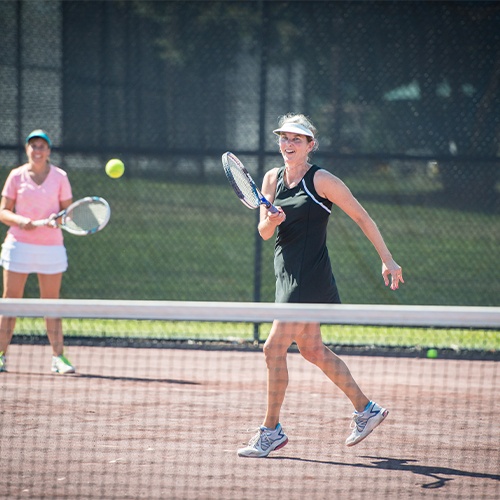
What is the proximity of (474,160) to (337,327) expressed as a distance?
1910mm

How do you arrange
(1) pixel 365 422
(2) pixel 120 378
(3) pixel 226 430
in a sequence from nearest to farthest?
(1) pixel 365 422 → (3) pixel 226 430 → (2) pixel 120 378

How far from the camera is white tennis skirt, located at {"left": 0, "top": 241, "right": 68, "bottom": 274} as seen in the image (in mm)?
6074

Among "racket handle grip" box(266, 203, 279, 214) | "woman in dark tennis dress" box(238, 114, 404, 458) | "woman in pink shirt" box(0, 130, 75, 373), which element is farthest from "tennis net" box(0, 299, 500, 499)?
"racket handle grip" box(266, 203, 279, 214)

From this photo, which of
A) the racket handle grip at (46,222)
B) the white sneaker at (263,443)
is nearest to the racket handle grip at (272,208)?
the white sneaker at (263,443)

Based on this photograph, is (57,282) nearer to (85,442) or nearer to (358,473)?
(85,442)

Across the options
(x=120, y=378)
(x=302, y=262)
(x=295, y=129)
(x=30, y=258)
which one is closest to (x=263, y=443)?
(x=302, y=262)

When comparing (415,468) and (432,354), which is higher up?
(432,354)

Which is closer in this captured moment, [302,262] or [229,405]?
[302,262]

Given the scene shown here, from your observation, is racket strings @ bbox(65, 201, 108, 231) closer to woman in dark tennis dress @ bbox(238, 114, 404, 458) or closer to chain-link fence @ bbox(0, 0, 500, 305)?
chain-link fence @ bbox(0, 0, 500, 305)

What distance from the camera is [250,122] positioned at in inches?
284

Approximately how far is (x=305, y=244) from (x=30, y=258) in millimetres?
2513

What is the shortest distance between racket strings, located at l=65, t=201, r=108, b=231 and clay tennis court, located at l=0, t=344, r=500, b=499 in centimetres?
105

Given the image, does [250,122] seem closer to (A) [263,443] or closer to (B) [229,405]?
(B) [229,405]

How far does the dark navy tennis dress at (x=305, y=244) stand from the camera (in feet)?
14.0
